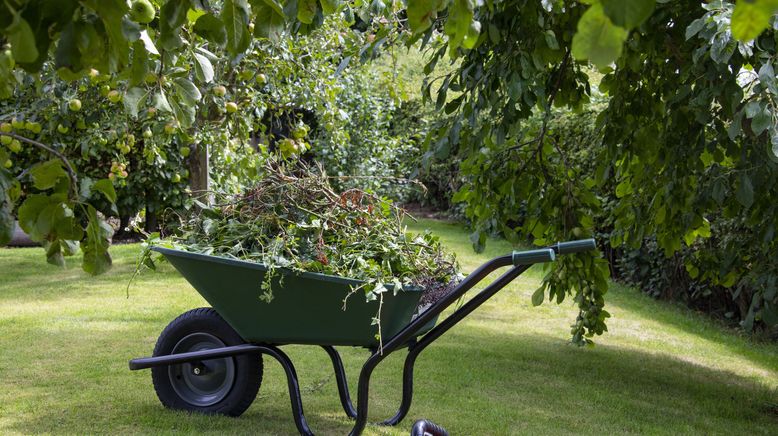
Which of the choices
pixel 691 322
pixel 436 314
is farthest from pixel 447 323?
pixel 691 322

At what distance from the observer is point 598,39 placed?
0.72m

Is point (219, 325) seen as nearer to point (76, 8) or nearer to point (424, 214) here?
point (76, 8)

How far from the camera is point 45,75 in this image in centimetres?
414

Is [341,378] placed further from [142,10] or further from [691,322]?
[691,322]

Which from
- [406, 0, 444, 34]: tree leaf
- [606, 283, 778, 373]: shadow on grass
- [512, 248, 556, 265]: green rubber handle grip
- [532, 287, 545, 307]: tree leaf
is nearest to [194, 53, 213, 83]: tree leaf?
[406, 0, 444, 34]: tree leaf

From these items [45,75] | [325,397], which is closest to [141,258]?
[325,397]

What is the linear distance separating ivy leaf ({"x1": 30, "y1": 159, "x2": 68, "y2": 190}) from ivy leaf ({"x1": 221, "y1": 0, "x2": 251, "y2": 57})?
0.32 meters

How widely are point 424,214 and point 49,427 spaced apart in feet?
31.6

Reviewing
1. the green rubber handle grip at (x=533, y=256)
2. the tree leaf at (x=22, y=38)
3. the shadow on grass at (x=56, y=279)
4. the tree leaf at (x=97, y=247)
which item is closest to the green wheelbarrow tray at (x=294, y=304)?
the green rubber handle grip at (x=533, y=256)

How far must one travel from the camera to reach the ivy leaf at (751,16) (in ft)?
2.24

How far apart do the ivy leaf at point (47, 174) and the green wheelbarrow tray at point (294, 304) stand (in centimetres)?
152

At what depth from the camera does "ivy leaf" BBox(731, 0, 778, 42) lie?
26.8 inches

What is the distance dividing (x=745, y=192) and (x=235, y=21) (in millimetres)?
2244

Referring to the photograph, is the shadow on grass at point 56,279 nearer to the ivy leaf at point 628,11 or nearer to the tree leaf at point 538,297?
the tree leaf at point 538,297
